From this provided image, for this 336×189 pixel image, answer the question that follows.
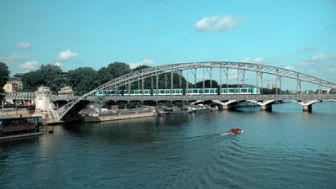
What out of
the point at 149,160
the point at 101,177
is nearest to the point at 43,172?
the point at 101,177

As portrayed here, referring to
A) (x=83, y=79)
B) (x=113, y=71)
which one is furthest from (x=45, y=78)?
(x=113, y=71)

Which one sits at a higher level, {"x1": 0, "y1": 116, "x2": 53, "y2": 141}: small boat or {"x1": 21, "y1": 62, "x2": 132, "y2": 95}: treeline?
{"x1": 21, "y1": 62, "x2": 132, "y2": 95}: treeline

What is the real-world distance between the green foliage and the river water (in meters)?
70.9

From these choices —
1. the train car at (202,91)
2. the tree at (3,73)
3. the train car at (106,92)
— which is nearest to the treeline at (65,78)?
the train car at (106,92)

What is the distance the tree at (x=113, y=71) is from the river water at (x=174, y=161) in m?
73.5

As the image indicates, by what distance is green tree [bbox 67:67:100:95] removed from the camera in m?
120

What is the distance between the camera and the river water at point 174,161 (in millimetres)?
28906

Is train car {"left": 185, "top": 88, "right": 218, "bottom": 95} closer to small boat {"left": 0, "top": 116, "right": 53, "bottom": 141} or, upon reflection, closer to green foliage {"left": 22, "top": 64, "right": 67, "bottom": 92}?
green foliage {"left": 22, "top": 64, "right": 67, "bottom": 92}

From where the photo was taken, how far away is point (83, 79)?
121 meters

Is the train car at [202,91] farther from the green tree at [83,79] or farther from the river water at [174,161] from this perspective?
the river water at [174,161]

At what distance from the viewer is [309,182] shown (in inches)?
1115

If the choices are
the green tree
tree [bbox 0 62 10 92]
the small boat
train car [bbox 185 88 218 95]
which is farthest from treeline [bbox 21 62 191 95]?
the small boat

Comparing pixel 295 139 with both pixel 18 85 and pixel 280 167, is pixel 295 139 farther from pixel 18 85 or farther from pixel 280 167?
pixel 18 85

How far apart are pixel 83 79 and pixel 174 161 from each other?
294 feet
